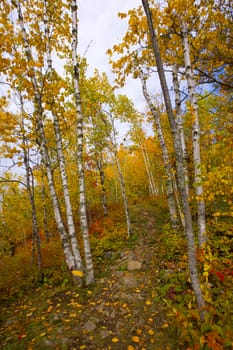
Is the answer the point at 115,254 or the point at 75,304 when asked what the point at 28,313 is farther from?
the point at 115,254

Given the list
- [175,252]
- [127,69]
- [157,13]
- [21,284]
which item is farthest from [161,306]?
[157,13]

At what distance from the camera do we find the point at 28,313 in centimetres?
477

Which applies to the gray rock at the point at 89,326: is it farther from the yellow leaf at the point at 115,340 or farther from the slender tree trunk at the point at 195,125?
the slender tree trunk at the point at 195,125

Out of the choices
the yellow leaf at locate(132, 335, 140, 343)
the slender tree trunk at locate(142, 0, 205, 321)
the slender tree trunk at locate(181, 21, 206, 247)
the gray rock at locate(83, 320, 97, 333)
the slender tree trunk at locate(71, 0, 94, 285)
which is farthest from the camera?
the slender tree trunk at locate(71, 0, 94, 285)

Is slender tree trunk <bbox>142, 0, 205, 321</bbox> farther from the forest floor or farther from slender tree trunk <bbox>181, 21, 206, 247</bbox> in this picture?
slender tree trunk <bbox>181, 21, 206, 247</bbox>

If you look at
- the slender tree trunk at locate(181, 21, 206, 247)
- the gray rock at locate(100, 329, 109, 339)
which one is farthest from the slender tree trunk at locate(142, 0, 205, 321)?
the gray rock at locate(100, 329, 109, 339)

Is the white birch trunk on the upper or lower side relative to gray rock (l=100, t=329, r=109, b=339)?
upper

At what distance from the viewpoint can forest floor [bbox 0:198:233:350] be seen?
11.8ft

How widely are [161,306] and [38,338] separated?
2.77 meters

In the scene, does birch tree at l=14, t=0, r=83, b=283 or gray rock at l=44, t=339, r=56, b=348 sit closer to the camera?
gray rock at l=44, t=339, r=56, b=348

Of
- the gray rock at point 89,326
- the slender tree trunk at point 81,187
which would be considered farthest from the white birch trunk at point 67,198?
the gray rock at point 89,326

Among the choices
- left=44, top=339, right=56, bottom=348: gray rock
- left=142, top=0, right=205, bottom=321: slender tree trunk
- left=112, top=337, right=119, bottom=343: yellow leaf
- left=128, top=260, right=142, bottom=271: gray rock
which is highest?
left=142, top=0, right=205, bottom=321: slender tree trunk

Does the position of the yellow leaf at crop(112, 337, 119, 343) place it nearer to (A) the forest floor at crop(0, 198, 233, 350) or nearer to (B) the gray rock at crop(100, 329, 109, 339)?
(A) the forest floor at crop(0, 198, 233, 350)

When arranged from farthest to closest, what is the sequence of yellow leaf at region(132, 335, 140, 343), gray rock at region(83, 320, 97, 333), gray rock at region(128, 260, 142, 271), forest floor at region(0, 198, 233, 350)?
gray rock at region(128, 260, 142, 271) → gray rock at region(83, 320, 97, 333) → forest floor at region(0, 198, 233, 350) → yellow leaf at region(132, 335, 140, 343)
